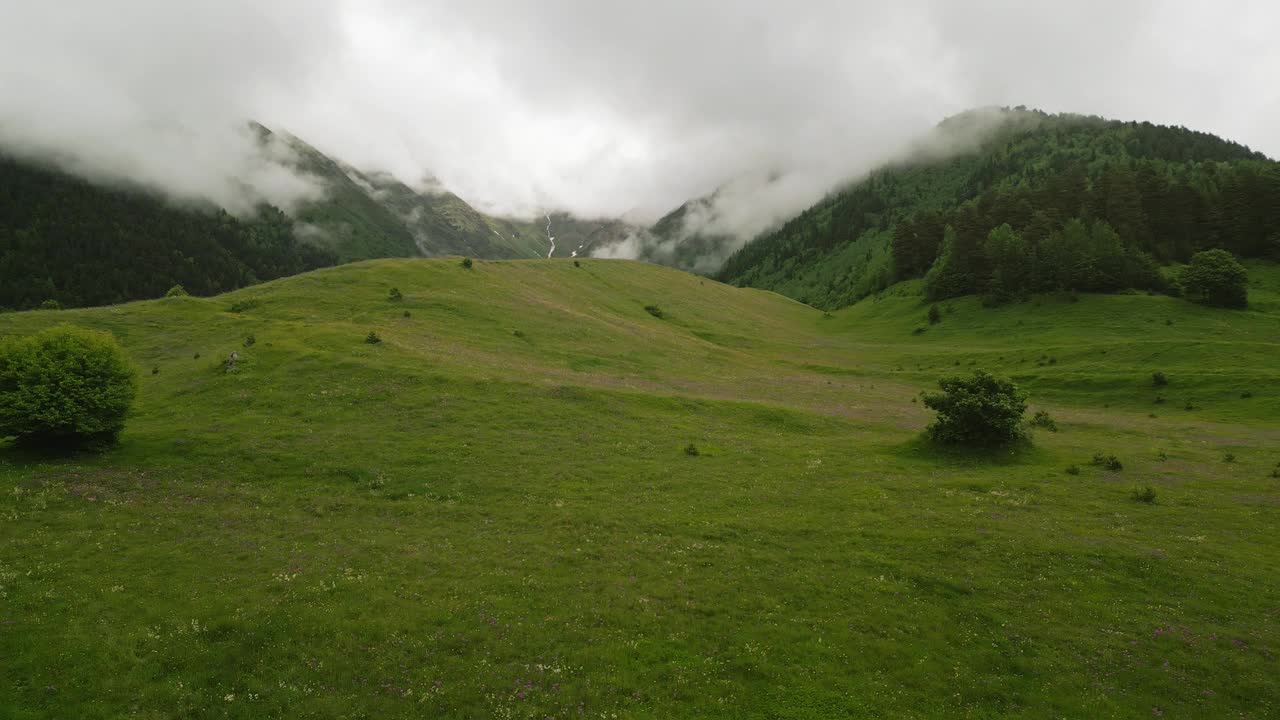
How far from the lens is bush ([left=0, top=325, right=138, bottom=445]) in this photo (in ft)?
98.7

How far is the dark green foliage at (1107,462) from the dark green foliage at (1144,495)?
5.55 m

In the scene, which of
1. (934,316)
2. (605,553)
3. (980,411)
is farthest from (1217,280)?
(605,553)

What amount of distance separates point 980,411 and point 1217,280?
277 feet

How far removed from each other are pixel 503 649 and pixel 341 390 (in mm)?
34124

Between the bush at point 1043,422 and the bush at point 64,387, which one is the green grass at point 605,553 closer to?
the bush at point 64,387

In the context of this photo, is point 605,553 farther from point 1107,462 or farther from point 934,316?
point 934,316

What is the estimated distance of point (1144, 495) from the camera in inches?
1095

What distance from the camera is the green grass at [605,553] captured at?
14.9 metres

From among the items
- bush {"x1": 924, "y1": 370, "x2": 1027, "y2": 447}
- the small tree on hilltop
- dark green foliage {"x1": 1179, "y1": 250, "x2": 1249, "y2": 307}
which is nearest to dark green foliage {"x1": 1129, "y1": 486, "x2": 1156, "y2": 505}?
bush {"x1": 924, "y1": 370, "x2": 1027, "y2": 447}

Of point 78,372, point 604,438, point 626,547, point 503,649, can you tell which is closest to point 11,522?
point 78,372

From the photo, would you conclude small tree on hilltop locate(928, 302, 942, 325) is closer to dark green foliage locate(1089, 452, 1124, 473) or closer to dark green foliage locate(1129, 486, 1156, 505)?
dark green foliage locate(1089, 452, 1124, 473)

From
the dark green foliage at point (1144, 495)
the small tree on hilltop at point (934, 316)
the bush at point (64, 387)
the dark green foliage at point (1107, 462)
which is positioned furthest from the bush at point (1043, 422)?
the small tree on hilltop at point (934, 316)

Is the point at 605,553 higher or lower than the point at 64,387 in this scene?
lower

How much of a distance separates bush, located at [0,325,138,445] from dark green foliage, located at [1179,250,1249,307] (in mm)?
133926
